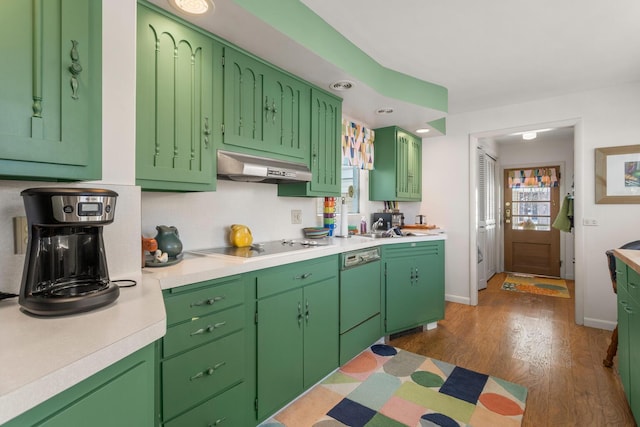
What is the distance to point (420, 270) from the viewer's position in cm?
310

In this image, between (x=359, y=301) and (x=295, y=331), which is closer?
(x=295, y=331)

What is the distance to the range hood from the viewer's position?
1841 mm

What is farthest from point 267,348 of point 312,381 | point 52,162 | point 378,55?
point 378,55

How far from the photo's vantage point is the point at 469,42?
2393 millimetres

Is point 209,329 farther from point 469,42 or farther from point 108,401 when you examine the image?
point 469,42

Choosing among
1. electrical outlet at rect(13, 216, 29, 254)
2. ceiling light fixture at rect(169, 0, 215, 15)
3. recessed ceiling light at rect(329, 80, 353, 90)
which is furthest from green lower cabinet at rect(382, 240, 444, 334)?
electrical outlet at rect(13, 216, 29, 254)

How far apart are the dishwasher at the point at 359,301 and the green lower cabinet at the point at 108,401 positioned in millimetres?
1606

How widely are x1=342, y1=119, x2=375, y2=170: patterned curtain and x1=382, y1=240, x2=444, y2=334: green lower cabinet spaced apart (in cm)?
108

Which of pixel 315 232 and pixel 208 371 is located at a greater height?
pixel 315 232

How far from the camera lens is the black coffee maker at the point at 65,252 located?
88 centimetres

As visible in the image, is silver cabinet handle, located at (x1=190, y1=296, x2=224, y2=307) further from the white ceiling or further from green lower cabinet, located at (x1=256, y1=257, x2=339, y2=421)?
the white ceiling

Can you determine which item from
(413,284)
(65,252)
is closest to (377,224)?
(413,284)

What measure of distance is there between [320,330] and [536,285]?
447 centimetres

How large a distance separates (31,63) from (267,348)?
4.99ft
